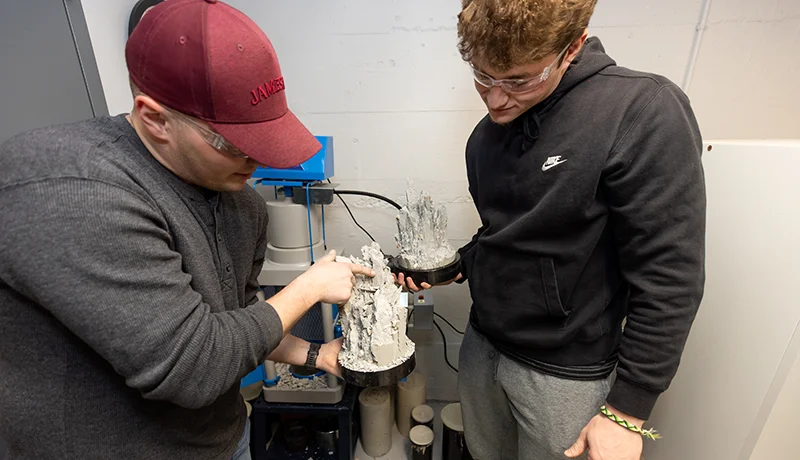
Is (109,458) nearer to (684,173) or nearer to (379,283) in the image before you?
(379,283)

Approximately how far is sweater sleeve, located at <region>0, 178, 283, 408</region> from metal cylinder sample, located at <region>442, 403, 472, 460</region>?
130cm

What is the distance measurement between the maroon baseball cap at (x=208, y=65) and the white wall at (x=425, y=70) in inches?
38.1

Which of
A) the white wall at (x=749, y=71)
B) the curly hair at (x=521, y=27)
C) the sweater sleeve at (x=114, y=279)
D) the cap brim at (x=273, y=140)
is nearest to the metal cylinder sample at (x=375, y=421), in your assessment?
the sweater sleeve at (x=114, y=279)

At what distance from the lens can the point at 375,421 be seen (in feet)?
5.80

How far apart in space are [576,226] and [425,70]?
99 centimetres

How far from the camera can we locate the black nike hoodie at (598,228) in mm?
796

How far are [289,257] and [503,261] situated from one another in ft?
2.47

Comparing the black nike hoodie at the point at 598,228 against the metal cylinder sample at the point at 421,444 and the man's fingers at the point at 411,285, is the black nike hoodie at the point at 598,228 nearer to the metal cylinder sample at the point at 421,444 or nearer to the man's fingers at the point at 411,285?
the man's fingers at the point at 411,285

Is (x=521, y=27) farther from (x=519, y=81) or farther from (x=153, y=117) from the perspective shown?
(x=153, y=117)

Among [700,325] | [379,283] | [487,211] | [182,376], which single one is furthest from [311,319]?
[700,325]

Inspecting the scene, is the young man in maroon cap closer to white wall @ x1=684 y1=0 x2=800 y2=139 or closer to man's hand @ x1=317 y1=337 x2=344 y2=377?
man's hand @ x1=317 y1=337 x2=344 y2=377

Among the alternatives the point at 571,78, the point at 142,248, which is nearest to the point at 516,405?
the point at 571,78

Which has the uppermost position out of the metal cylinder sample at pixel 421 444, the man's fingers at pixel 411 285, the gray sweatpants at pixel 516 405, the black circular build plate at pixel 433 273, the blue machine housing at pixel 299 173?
the blue machine housing at pixel 299 173

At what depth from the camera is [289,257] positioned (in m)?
1.40
